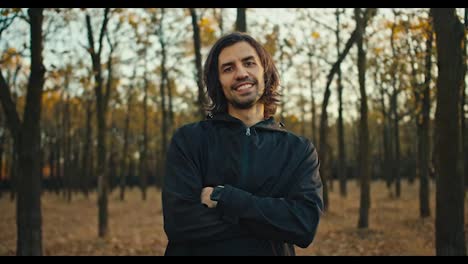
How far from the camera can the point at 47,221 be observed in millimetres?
19297

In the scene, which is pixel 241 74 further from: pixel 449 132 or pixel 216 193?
pixel 449 132

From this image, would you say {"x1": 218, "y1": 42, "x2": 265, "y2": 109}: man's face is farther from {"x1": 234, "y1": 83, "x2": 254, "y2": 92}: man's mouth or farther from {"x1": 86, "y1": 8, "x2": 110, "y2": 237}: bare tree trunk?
{"x1": 86, "y1": 8, "x2": 110, "y2": 237}: bare tree trunk

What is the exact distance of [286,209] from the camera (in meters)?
2.54

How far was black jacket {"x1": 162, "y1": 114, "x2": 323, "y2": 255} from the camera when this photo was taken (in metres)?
2.50

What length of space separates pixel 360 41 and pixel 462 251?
8163mm

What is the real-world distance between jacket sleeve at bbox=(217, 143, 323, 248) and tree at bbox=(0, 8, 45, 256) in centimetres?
690

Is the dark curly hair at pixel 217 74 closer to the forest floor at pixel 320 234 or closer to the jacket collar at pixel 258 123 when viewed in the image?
the jacket collar at pixel 258 123

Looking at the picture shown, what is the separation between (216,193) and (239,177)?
16cm

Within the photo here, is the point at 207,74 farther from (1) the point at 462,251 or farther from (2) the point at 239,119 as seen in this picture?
(1) the point at 462,251

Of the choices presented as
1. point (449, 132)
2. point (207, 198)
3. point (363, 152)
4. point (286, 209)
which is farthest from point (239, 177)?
point (363, 152)

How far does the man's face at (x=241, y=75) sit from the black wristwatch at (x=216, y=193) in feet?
1.59

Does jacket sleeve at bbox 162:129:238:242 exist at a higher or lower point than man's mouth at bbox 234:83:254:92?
lower

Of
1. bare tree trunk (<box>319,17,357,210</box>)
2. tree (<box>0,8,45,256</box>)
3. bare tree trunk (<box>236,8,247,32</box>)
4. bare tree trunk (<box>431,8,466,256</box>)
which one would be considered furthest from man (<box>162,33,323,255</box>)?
bare tree trunk (<box>319,17,357,210</box>)
